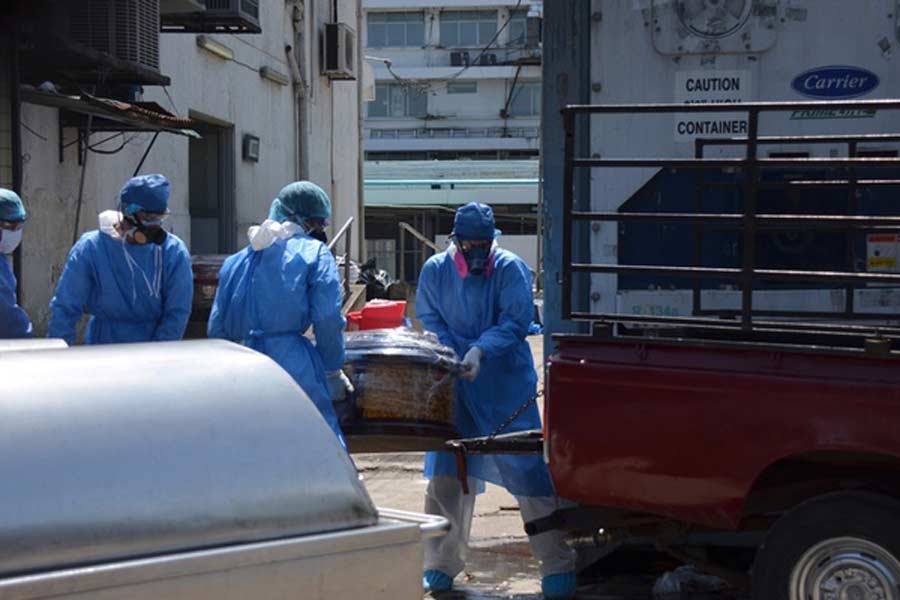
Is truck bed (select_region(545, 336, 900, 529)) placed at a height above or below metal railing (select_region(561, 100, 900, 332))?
below

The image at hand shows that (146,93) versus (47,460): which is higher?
(146,93)

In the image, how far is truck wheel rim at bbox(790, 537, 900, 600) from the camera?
4367 mm

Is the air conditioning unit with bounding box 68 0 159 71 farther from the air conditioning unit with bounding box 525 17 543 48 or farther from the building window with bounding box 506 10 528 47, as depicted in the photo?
the building window with bounding box 506 10 528 47

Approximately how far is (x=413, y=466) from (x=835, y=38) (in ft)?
13.7

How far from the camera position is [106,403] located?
2.98 meters

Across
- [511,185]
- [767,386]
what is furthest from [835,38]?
[511,185]

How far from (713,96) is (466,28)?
1777 inches

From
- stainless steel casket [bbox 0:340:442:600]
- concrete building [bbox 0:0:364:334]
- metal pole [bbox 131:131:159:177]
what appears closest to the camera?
stainless steel casket [bbox 0:340:442:600]

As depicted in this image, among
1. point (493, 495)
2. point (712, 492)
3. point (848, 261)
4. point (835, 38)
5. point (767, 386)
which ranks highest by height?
point (835, 38)

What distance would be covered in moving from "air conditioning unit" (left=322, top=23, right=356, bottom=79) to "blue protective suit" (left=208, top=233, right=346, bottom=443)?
14864 millimetres

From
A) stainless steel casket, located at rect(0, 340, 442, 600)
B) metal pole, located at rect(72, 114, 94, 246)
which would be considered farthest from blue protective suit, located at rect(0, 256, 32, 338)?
metal pole, located at rect(72, 114, 94, 246)

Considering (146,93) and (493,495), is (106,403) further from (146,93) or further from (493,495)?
(146,93)

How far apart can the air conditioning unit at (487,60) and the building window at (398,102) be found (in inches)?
114

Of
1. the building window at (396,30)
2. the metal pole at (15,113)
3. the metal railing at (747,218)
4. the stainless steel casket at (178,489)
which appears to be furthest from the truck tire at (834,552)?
the building window at (396,30)
